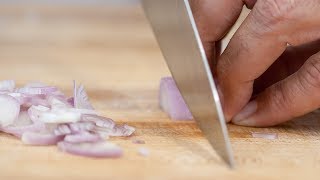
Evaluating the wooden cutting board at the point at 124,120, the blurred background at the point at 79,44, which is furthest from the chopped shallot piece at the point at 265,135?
the blurred background at the point at 79,44

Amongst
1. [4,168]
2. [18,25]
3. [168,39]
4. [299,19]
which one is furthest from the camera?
[18,25]

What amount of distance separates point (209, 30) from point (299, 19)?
0.23 metres

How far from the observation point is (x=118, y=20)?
303 centimetres

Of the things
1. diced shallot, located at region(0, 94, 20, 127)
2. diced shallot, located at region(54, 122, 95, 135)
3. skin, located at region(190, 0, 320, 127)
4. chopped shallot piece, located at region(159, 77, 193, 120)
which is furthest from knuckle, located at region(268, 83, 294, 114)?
diced shallot, located at region(0, 94, 20, 127)

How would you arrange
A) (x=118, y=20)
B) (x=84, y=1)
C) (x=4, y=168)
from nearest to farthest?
(x=4, y=168) < (x=118, y=20) < (x=84, y=1)

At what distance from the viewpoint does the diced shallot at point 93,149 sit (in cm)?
126

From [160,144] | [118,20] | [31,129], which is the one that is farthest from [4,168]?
[118,20]

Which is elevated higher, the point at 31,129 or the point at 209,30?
the point at 209,30

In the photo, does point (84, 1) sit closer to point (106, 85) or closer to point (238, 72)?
point (106, 85)

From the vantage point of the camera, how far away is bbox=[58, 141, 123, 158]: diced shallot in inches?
49.7

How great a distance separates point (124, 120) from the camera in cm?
155

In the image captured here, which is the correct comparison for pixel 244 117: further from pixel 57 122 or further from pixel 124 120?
pixel 57 122

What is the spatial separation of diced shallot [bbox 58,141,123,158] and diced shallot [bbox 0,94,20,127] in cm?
15

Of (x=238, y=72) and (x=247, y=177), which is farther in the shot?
(x=238, y=72)
